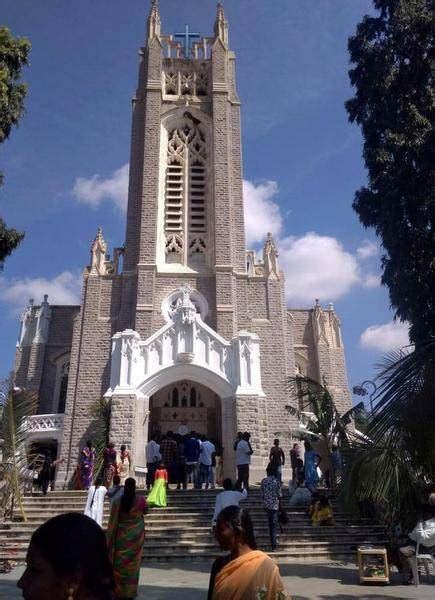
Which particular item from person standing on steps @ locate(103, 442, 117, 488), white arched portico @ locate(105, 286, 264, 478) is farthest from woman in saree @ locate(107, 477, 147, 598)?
white arched portico @ locate(105, 286, 264, 478)

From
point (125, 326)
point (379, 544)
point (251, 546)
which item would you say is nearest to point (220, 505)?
point (379, 544)

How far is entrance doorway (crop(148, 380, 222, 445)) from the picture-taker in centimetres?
2027

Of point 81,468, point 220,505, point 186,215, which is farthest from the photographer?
point 186,215

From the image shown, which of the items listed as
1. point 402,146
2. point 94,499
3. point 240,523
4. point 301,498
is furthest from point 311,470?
point 240,523

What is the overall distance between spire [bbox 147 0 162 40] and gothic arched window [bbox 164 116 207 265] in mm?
5771

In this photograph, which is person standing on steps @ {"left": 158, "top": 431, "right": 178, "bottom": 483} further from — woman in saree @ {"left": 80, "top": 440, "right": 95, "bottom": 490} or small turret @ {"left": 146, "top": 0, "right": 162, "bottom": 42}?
small turret @ {"left": 146, "top": 0, "right": 162, "bottom": 42}

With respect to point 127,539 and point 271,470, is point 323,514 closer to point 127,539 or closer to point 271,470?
point 271,470

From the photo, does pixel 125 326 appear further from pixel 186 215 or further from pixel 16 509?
pixel 16 509

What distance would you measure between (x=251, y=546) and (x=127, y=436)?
14.7 m

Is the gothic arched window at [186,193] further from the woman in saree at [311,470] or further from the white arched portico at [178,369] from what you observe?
the woman in saree at [311,470]

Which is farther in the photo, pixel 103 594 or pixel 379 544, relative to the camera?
pixel 379 544

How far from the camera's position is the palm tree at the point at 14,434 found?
34.4 ft

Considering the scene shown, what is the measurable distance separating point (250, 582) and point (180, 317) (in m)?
16.8

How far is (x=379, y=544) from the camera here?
9.99 m
